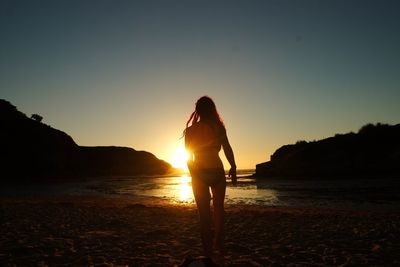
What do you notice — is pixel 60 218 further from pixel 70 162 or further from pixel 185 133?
pixel 70 162

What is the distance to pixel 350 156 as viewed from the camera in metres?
46.4

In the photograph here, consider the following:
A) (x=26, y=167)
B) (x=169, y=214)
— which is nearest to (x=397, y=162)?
(x=169, y=214)

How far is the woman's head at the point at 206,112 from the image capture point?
181 inches

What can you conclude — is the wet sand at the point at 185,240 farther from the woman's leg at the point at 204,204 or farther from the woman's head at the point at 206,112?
the woman's head at the point at 206,112

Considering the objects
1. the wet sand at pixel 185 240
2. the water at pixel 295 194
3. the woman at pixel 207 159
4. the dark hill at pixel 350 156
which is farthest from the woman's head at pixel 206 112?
the dark hill at pixel 350 156

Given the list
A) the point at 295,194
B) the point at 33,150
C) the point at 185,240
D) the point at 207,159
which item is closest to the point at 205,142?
the point at 207,159

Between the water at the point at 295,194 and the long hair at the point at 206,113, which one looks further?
the water at the point at 295,194

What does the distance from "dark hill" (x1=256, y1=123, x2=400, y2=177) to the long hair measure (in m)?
42.7

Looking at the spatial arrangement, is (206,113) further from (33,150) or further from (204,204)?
(33,150)

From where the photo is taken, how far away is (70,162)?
75312 mm

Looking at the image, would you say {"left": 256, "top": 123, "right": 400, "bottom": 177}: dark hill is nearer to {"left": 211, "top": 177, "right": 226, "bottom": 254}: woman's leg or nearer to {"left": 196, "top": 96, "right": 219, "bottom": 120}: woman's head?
{"left": 211, "top": 177, "right": 226, "bottom": 254}: woman's leg

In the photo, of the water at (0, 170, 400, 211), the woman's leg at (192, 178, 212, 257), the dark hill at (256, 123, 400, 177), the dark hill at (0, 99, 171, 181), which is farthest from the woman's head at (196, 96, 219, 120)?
the dark hill at (0, 99, 171, 181)

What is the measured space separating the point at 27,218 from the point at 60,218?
1.06 m

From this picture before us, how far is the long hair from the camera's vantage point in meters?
4.58
